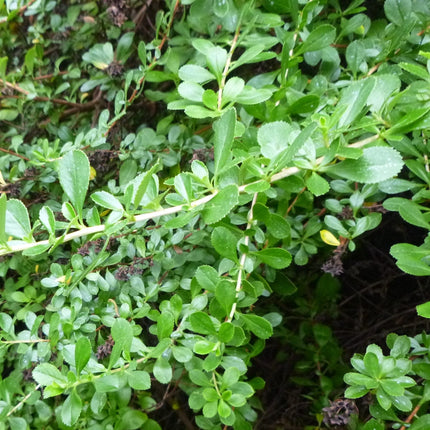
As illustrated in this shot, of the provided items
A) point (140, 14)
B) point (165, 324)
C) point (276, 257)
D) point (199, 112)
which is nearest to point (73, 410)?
point (165, 324)

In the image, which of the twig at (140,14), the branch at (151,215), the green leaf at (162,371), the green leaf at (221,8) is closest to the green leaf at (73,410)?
the green leaf at (162,371)

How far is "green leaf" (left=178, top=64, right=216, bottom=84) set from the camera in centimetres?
81

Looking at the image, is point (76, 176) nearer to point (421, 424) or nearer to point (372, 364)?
point (372, 364)

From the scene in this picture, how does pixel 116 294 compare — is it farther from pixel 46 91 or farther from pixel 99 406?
pixel 46 91

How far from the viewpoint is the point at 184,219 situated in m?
0.61

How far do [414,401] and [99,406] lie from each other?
574mm

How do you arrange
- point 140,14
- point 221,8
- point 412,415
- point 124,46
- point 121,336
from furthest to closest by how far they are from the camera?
point 140,14 → point 124,46 → point 221,8 → point 412,415 → point 121,336

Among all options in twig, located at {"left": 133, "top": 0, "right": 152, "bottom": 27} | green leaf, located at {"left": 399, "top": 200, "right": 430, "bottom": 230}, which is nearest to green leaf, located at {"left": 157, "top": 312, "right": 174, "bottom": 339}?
green leaf, located at {"left": 399, "top": 200, "right": 430, "bottom": 230}

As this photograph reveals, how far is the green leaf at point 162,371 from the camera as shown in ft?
2.51

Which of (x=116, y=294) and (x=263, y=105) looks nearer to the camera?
(x=263, y=105)

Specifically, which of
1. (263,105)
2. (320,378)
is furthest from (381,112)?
(320,378)

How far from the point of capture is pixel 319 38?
0.86 metres

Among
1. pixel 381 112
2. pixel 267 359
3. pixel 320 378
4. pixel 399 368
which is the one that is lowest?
pixel 267 359

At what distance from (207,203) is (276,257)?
0.19 m
